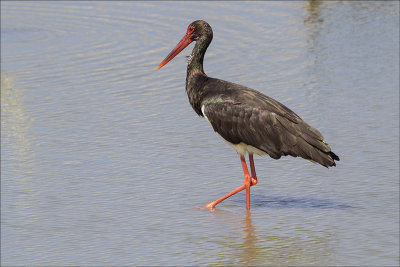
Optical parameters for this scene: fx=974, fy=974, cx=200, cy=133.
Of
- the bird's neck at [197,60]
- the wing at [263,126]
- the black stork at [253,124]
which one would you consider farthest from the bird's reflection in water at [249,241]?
the bird's neck at [197,60]

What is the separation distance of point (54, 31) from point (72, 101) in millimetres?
5573

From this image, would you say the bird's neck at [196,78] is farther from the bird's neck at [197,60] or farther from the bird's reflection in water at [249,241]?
the bird's reflection in water at [249,241]

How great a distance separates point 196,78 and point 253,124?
1004mm

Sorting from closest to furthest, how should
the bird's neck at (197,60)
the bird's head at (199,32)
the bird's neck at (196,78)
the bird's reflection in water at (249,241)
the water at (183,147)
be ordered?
the bird's reflection in water at (249,241), the water at (183,147), the bird's neck at (196,78), the bird's neck at (197,60), the bird's head at (199,32)

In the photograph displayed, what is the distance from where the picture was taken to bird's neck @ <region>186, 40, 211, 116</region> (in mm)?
10258

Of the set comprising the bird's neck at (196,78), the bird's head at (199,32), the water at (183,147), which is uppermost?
the bird's head at (199,32)

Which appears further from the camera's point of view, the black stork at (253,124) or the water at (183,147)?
the black stork at (253,124)

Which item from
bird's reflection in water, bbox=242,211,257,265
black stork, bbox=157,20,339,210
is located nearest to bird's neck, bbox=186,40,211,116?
black stork, bbox=157,20,339,210

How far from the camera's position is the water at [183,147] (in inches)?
343

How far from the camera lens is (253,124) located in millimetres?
9773

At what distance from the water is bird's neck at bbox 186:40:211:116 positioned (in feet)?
2.87

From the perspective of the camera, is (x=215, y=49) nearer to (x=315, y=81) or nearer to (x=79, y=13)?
(x=315, y=81)

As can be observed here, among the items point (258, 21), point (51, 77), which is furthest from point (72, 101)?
point (258, 21)

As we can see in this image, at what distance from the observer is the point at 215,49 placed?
55.4ft
